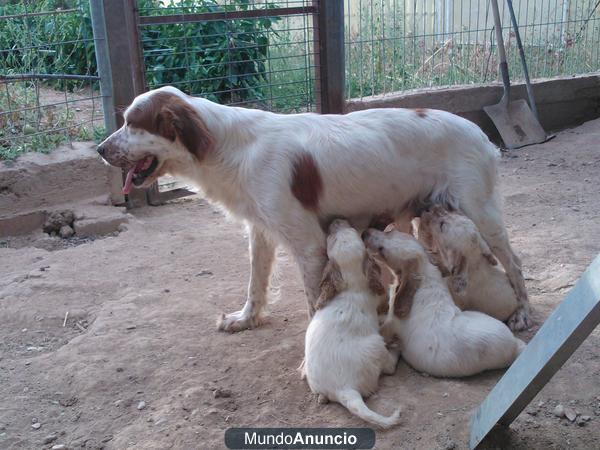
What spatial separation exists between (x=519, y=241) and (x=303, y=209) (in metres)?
2.32

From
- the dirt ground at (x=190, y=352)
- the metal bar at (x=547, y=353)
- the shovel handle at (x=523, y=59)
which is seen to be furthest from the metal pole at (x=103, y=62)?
the shovel handle at (x=523, y=59)

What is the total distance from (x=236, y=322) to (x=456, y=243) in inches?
57.6

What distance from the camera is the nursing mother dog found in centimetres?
386

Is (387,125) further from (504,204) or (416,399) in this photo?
(504,204)

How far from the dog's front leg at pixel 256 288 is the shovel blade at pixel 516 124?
16.7ft

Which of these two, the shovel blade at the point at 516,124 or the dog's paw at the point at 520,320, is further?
the shovel blade at the point at 516,124

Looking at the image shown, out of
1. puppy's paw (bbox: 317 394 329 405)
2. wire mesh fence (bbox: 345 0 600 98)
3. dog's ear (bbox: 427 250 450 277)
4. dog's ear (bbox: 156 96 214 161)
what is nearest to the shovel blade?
wire mesh fence (bbox: 345 0 600 98)

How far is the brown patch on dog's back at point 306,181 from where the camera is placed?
3850 mm

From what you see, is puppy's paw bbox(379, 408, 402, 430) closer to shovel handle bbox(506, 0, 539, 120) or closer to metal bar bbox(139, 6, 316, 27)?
metal bar bbox(139, 6, 316, 27)

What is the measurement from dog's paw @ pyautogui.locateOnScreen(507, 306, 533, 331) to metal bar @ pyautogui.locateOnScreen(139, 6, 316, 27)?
13.2 feet

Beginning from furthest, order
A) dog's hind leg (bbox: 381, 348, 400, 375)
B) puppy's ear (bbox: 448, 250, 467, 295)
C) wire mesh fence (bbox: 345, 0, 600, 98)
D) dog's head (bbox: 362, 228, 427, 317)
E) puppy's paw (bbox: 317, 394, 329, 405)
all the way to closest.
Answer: wire mesh fence (bbox: 345, 0, 600, 98), puppy's ear (bbox: 448, 250, 467, 295), dog's head (bbox: 362, 228, 427, 317), dog's hind leg (bbox: 381, 348, 400, 375), puppy's paw (bbox: 317, 394, 329, 405)

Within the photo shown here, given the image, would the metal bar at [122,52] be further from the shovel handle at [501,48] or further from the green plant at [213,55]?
the shovel handle at [501,48]

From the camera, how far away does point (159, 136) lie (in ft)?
13.0

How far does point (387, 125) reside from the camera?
4.05 m
